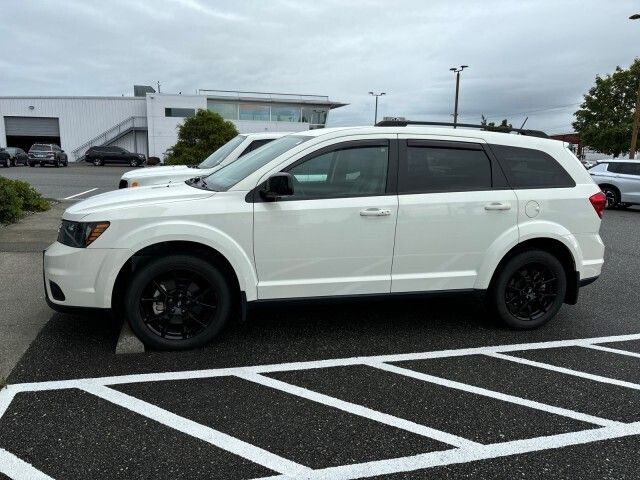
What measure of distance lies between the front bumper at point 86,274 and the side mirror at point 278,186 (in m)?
1.12

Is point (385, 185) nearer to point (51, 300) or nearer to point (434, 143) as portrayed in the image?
point (434, 143)

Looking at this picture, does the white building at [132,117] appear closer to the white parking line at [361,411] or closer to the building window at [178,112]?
the building window at [178,112]

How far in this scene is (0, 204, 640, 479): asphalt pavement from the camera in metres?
2.70

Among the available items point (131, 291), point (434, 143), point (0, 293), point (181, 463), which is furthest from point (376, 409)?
point (0, 293)

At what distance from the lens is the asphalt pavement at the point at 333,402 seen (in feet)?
8.87

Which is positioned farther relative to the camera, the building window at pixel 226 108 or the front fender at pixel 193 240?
the building window at pixel 226 108

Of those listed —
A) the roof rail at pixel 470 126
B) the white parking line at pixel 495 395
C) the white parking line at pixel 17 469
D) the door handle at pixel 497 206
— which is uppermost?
the roof rail at pixel 470 126

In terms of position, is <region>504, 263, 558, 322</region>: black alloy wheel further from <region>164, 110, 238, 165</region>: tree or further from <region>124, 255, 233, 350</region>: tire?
<region>164, 110, 238, 165</region>: tree

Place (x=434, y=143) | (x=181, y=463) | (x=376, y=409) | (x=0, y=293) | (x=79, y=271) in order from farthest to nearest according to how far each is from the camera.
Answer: (x=0, y=293)
(x=434, y=143)
(x=79, y=271)
(x=376, y=409)
(x=181, y=463)

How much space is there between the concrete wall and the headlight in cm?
5071

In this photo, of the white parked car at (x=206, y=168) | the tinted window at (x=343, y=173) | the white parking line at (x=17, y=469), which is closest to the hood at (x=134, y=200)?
the tinted window at (x=343, y=173)

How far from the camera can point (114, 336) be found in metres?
4.36

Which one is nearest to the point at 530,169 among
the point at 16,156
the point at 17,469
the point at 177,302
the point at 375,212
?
the point at 375,212

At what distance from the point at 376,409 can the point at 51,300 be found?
2.60m
